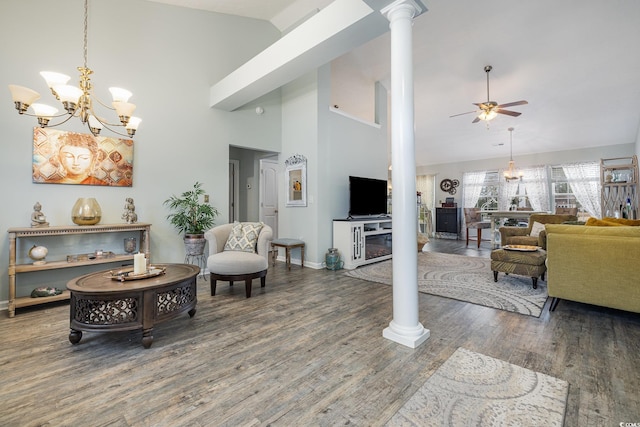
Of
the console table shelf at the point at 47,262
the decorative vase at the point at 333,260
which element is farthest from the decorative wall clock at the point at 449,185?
the console table shelf at the point at 47,262

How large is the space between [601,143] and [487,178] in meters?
2.59

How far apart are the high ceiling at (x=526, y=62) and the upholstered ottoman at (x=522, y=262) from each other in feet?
10.1

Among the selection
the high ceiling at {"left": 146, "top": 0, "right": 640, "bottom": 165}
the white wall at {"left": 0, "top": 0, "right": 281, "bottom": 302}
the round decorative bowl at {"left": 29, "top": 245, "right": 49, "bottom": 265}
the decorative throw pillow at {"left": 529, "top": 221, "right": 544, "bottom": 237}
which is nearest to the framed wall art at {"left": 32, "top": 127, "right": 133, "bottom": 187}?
the white wall at {"left": 0, "top": 0, "right": 281, "bottom": 302}

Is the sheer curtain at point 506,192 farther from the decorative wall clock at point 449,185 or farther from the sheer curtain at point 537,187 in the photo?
the decorative wall clock at point 449,185

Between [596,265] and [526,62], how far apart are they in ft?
11.9

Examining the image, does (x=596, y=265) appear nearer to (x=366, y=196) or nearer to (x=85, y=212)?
(x=366, y=196)

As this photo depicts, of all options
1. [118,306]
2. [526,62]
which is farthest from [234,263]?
[526,62]

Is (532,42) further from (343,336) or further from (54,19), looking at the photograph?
(54,19)

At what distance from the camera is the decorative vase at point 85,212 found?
3.20 meters

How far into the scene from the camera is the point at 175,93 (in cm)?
409

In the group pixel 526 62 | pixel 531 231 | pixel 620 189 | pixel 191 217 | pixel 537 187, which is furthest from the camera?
pixel 537 187

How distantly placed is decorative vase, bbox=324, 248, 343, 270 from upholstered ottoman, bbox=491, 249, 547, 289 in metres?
2.21

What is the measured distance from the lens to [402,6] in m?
2.14

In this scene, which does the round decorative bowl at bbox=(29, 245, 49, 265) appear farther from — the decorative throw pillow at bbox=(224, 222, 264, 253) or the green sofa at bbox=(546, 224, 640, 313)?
the green sofa at bbox=(546, 224, 640, 313)
